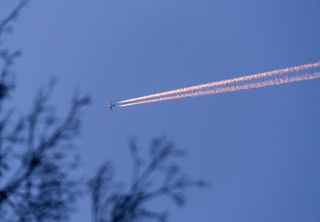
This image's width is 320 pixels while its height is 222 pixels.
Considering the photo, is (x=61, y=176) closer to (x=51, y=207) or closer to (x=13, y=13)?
(x=51, y=207)

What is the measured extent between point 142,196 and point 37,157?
2825 mm

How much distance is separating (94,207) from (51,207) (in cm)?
111

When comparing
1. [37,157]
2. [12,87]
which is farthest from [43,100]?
[37,157]

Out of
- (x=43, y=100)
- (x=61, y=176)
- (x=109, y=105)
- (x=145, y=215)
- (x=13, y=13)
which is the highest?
(x=109, y=105)

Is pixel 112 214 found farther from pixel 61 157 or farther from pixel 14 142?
pixel 14 142

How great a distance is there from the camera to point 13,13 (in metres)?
9.86

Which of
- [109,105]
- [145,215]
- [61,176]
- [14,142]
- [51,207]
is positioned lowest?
[145,215]

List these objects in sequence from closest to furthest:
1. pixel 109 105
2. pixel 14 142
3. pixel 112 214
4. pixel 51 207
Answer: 1. pixel 112 214
2. pixel 51 207
3. pixel 14 142
4. pixel 109 105

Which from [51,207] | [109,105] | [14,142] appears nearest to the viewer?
[51,207]

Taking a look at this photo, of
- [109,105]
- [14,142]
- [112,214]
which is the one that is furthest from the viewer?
[109,105]

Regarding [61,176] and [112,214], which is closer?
[112,214]

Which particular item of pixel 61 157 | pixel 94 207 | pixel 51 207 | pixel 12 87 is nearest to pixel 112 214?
pixel 94 207

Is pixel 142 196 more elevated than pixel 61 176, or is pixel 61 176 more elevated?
pixel 61 176

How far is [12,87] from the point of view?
32.4ft
